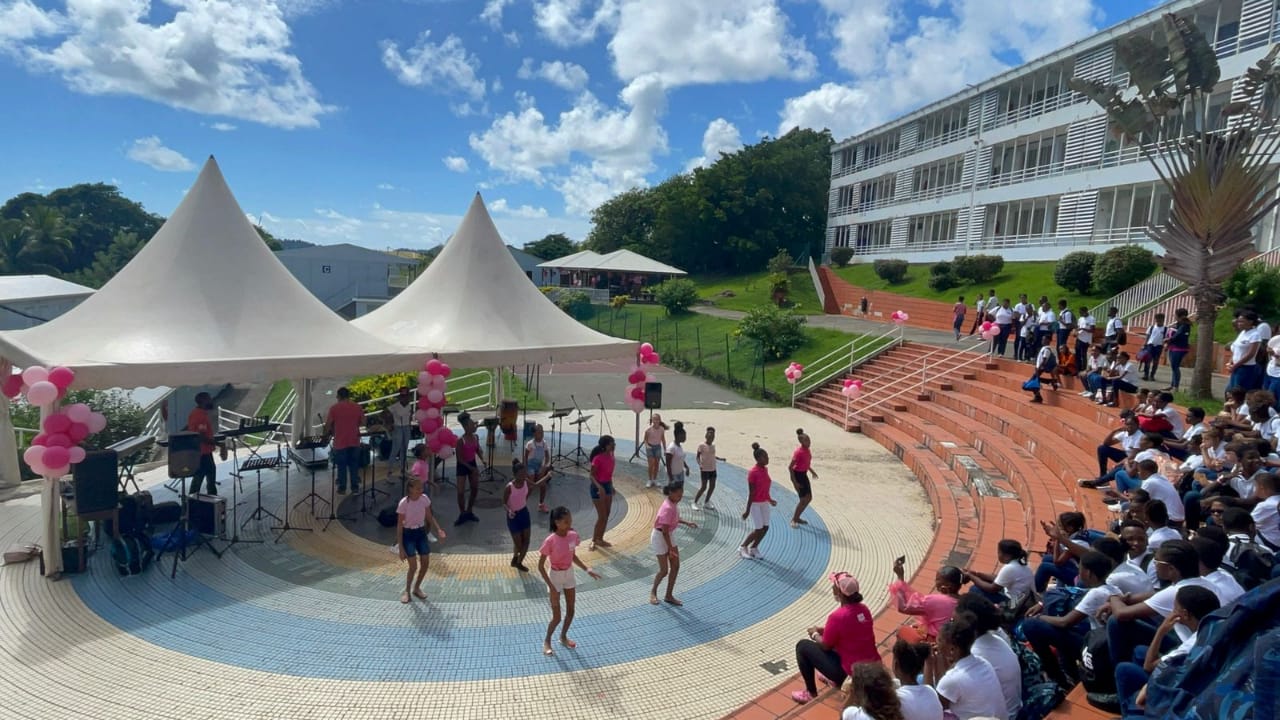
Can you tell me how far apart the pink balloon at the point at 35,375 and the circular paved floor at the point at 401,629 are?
2.55 meters

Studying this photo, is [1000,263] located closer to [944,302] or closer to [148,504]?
[944,302]

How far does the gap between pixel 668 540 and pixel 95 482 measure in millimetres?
6913

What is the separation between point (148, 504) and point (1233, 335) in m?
22.7

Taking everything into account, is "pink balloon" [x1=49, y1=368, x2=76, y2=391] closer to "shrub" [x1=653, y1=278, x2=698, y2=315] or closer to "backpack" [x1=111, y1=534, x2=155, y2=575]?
"backpack" [x1=111, y1=534, x2=155, y2=575]

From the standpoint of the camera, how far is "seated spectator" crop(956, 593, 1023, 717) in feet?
14.4

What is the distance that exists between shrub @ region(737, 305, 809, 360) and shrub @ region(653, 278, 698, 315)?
1185cm

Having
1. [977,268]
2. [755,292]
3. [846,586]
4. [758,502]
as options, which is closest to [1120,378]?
[758,502]

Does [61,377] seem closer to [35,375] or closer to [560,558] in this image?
[35,375]

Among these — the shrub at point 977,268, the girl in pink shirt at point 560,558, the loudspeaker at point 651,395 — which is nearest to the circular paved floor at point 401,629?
the girl in pink shirt at point 560,558

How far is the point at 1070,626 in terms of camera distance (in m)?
5.18

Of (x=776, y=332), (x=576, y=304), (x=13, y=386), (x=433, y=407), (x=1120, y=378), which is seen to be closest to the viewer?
(x=13, y=386)

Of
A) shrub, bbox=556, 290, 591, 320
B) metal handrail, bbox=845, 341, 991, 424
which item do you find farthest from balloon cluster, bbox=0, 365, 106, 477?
shrub, bbox=556, 290, 591, 320

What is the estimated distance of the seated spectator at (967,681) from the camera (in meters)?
4.13

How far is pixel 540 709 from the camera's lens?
6.07m
